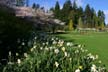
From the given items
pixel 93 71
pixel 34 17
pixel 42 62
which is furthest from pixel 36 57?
pixel 34 17

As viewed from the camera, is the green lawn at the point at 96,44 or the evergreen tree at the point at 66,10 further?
the evergreen tree at the point at 66,10

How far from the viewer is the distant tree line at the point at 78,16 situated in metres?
109

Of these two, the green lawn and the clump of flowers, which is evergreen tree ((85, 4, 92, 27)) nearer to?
the green lawn

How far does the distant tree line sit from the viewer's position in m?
109

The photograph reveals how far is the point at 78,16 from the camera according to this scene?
116 m

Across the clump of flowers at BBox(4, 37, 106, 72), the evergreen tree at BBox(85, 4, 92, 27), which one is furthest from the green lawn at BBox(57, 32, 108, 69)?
the evergreen tree at BBox(85, 4, 92, 27)

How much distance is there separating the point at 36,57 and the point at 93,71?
1.80 meters

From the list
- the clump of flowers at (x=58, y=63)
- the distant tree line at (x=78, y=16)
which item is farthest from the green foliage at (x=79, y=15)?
the clump of flowers at (x=58, y=63)

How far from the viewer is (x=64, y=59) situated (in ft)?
28.5

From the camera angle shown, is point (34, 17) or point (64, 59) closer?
point (64, 59)

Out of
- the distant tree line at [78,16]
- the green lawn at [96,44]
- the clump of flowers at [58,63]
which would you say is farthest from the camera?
the distant tree line at [78,16]

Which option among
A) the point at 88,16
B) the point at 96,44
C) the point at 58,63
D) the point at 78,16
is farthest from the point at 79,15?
the point at 58,63

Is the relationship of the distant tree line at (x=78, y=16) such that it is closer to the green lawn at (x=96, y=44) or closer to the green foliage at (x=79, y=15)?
the green foliage at (x=79, y=15)

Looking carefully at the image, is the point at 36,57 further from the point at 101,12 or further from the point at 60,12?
the point at 101,12
